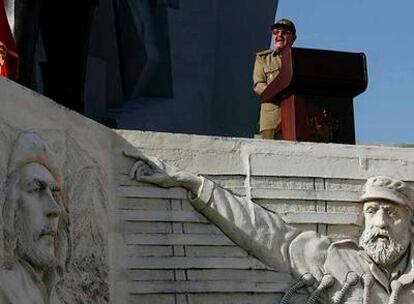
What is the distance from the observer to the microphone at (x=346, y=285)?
583 cm

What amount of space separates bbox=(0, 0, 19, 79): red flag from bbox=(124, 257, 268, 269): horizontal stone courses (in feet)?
3.05

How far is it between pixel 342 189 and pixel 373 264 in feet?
1.16

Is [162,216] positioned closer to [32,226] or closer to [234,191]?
[234,191]

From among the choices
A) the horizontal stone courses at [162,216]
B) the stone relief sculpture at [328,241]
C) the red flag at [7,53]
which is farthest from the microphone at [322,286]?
the red flag at [7,53]

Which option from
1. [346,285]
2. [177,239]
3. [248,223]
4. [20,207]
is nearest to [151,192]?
[177,239]

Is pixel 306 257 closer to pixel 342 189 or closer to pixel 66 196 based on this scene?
pixel 342 189

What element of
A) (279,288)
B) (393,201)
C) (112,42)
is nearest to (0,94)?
(279,288)

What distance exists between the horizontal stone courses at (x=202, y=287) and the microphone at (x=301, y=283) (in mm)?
28

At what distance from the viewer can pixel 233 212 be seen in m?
5.76

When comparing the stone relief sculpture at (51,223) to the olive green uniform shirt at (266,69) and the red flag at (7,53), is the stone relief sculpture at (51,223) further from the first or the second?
the olive green uniform shirt at (266,69)

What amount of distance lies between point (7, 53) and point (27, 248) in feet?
3.52

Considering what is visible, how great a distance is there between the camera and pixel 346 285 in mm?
5863

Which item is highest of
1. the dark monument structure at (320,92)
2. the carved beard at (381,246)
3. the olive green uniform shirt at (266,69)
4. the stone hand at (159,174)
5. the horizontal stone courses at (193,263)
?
the olive green uniform shirt at (266,69)

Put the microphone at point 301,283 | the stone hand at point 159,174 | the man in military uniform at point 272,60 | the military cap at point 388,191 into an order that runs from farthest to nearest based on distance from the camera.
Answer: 1. the man in military uniform at point 272,60
2. the military cap at point 388,191
3. the microphone at point 301,283
4. the stone hand at point 159,174
